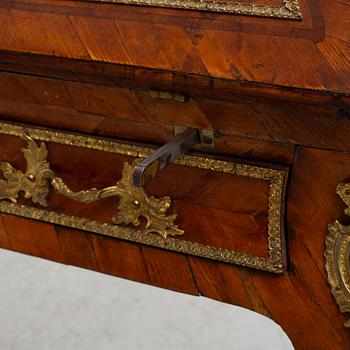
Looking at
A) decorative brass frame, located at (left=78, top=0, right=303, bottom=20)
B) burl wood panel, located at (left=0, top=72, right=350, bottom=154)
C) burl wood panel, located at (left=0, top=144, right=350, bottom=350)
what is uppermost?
decorative brass frame, located at (left=78, top=0, right=303, bottom=20)

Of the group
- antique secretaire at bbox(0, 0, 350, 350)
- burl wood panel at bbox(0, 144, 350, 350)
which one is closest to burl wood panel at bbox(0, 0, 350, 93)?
antique secretaire at bbox(0, 0, 350, 350)

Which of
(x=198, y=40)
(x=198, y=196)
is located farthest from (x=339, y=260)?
(x=198, y=40)

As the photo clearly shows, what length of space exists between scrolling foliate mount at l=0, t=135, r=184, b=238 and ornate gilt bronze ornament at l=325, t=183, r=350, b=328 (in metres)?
0.21

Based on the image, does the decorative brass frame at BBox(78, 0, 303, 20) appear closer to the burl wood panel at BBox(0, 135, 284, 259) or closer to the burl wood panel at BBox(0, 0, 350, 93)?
the burl wood panel at BBox(0, 0, 350, 93)

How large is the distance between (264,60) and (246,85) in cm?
5

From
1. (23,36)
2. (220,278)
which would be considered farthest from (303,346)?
(23,36)

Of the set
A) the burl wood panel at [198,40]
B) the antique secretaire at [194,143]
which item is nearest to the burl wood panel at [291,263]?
the antique secretaire at [194,143]

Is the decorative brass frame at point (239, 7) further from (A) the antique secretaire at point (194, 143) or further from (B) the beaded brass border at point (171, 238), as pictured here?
(B) the beaded brass border at point (171, 238)

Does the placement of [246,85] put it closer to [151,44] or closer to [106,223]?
[151,44]

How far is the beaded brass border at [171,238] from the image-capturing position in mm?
1021

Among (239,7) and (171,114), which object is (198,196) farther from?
(239,7)

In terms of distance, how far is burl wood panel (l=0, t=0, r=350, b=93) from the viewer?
918mm

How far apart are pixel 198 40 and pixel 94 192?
28 cm

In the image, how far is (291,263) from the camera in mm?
1061
